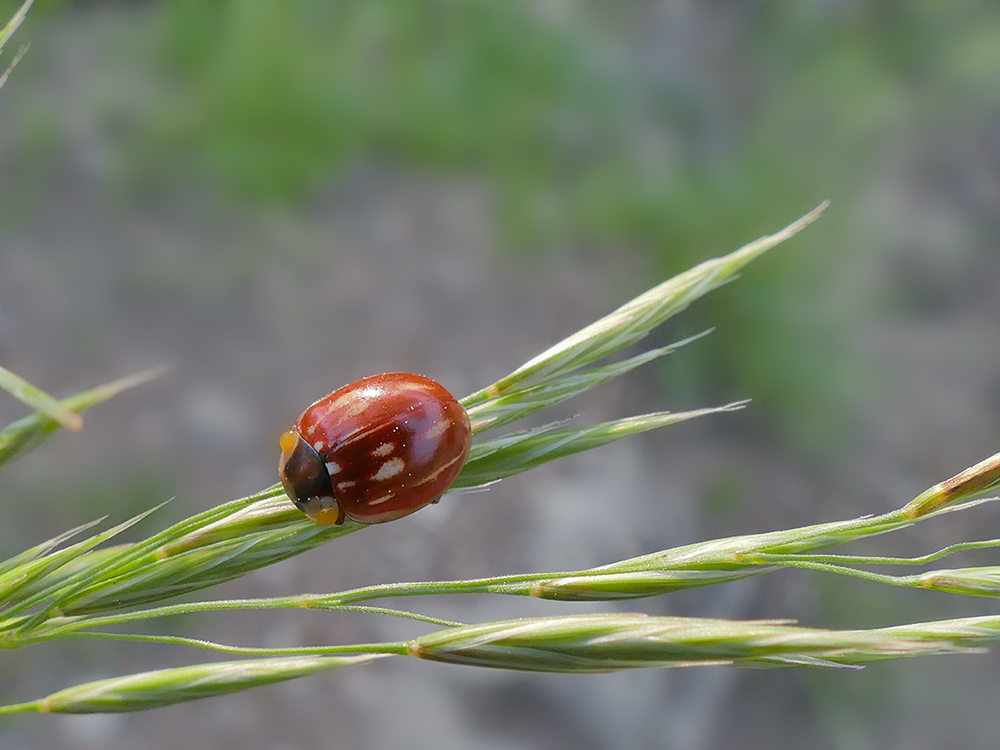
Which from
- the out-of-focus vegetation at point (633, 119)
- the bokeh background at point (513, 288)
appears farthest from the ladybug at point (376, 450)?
the out-of-focus vegetation at point (633, 119)

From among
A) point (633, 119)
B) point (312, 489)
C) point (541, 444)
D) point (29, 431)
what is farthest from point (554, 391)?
point (633, 119)

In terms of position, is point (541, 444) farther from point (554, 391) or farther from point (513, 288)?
point (513, 288)

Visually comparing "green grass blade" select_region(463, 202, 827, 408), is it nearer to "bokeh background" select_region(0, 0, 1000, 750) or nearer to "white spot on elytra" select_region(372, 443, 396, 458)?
"white spot on elytra" select_region(372, 443, 396, 458)

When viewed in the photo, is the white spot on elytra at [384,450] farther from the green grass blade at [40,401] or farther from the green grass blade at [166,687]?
the green grass blade at [40,401]

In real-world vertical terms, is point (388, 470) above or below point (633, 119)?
below

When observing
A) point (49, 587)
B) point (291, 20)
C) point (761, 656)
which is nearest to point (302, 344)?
point (291, 20)

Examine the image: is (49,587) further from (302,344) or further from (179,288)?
(179,288)
